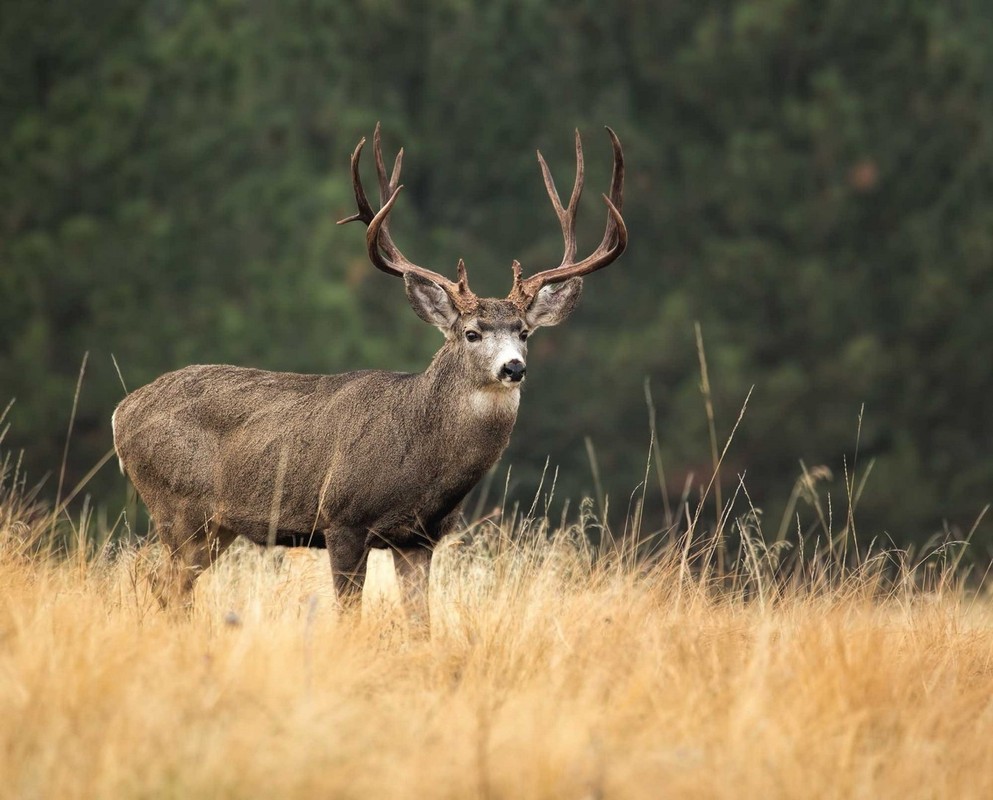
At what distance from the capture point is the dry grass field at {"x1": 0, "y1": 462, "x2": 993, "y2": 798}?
3830 millimetres

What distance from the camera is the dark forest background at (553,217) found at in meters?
15.9

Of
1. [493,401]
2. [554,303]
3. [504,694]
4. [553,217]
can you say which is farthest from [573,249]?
[553,217]

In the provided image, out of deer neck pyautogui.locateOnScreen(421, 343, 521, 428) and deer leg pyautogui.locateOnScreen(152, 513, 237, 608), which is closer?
deer neck pyautogui.locateOnScreen(421, 343, 521, 428)

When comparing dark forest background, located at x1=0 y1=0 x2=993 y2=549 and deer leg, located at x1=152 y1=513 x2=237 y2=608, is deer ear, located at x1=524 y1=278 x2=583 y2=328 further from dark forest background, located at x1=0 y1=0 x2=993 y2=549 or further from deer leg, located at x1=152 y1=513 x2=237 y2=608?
dark forest background, located at x1=0 y1=0 x2=993 y2=549

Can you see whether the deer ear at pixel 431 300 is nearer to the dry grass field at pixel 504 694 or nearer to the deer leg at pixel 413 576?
the deer leg at pixel 413 576

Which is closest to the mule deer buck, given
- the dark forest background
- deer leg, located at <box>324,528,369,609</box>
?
deer leg, located at <box>324,528,369,609</box>

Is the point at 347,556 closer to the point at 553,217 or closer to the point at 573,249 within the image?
the point at 573,249

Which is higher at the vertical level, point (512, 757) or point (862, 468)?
point (512, 757)

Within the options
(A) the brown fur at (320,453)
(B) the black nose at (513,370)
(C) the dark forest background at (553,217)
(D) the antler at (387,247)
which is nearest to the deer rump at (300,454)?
(A) the brown fur at (320,453)

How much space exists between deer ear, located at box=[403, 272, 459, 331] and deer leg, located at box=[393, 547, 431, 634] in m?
1.02

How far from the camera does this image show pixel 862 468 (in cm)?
1730

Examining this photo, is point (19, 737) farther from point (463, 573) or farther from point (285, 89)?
point (285, 89)

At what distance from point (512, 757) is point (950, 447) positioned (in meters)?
14.5

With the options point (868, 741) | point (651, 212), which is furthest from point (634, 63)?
point (868, 741)
